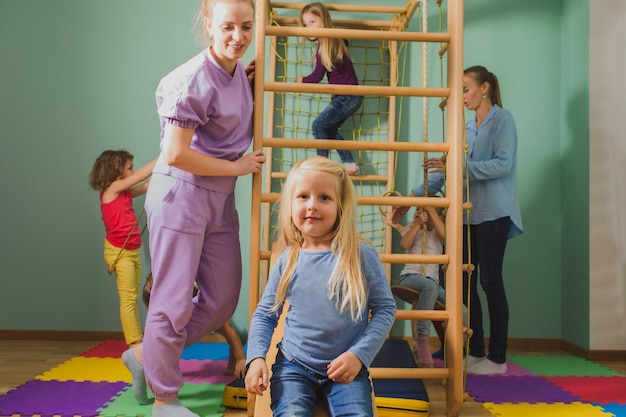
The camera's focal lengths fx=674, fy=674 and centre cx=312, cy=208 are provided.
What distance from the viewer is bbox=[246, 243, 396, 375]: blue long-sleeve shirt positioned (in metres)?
1.73

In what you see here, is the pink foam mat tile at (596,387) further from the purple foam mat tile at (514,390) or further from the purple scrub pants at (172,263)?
the purple scrub pants at (172,263)

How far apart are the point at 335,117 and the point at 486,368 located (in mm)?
1447

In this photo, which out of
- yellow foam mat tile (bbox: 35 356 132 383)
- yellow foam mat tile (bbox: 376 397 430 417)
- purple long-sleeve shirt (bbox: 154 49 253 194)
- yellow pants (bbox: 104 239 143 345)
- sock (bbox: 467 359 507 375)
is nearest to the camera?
purple long-sleeve shirt (bbox: 154 49 253 194)

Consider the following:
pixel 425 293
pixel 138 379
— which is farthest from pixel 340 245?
pixel 425 293

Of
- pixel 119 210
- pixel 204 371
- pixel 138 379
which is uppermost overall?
pixel 119 210

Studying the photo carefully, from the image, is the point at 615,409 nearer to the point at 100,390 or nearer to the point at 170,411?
the point at 170,411

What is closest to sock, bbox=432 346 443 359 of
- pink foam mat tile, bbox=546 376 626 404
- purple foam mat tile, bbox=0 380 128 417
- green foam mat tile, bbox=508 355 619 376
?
green foam mat tile, bbox=508 355 619 376

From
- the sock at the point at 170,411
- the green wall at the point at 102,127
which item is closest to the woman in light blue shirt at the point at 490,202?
the green wall at the point at 102,127

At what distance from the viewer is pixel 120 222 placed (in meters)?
3.47

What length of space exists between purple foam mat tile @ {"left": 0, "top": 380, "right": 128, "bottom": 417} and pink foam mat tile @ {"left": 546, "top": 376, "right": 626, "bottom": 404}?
181cm

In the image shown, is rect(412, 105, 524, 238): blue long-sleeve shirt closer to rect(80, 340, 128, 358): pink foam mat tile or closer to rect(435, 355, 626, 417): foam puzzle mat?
rect(435, 355, 626, 417): foam puzzle mat

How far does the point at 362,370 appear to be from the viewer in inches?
67.7

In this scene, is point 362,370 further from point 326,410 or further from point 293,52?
point 293,52

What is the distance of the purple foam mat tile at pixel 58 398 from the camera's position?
230 cm
